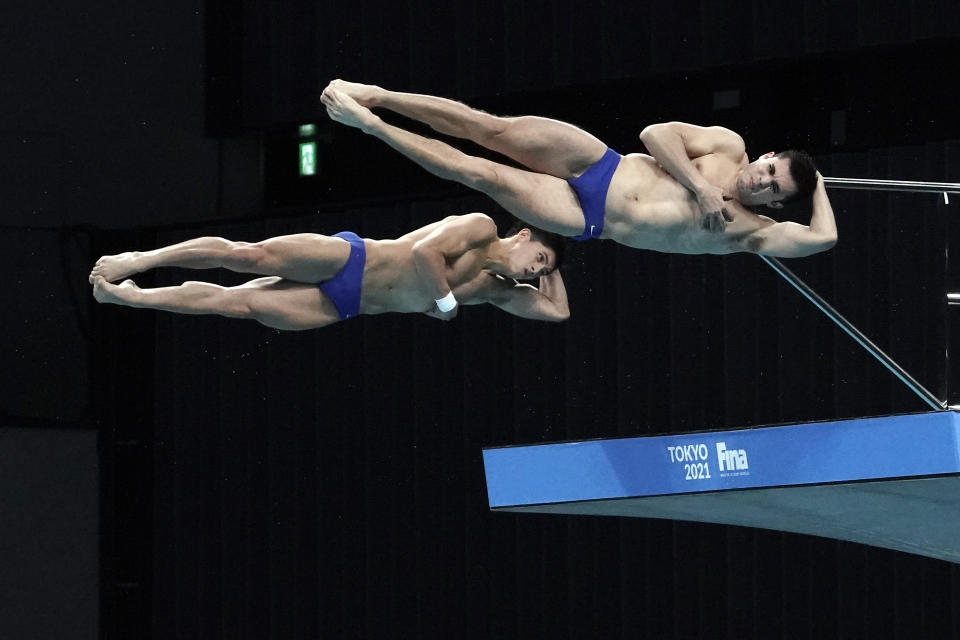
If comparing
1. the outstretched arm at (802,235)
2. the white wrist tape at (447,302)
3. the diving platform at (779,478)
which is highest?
the outstretched arm at (802,235)

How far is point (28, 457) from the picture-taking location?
9.54 m

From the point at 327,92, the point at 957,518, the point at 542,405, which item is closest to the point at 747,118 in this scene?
the point at 542,405

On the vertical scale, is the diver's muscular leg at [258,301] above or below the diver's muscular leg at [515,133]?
below

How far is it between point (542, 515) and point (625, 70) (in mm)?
2505

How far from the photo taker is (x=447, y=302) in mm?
5316

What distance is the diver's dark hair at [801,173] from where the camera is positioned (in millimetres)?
5004

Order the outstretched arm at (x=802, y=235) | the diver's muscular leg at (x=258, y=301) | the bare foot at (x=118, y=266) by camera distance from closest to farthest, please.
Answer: the outstretched arm at (x=802, y=235) < the bare foot at (x=118, y=266) < the diver's muscular leg at (x=258, y=301)

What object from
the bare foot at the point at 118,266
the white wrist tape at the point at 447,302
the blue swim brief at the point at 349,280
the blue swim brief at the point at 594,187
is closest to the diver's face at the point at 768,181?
the blue swim brief at the point at 594,187

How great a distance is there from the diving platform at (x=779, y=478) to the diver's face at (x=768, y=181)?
77 centimetres

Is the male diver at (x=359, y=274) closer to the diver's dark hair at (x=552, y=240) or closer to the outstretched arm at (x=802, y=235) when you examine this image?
the diver's dark hair at (x=552, y=240)

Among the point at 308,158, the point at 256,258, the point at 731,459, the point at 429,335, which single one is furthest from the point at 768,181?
the point at 308,158

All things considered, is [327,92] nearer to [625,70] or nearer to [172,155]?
[625,70]

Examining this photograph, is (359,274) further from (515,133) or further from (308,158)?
(308,158)

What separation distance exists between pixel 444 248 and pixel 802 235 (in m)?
1.24
